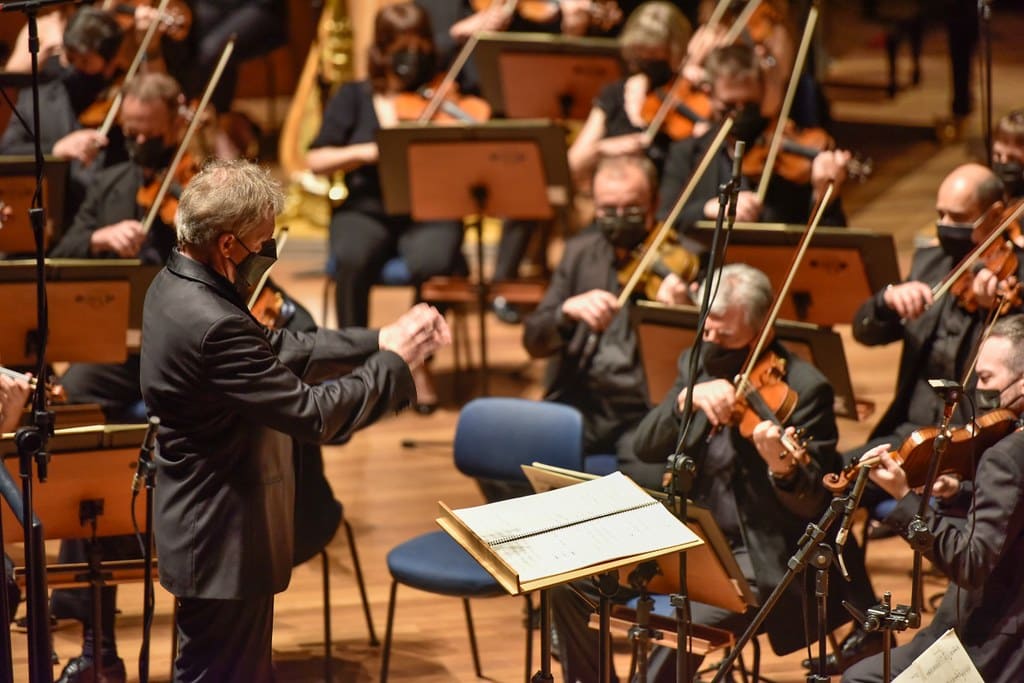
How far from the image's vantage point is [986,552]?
3.21 m

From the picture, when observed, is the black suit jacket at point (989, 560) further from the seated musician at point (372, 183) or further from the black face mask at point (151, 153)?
the seated musician at point (372, 183)

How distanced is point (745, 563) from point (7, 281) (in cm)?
221

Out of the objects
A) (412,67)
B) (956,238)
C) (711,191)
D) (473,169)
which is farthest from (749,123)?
(412,67)

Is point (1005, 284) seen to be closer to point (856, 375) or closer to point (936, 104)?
point (856, 375)

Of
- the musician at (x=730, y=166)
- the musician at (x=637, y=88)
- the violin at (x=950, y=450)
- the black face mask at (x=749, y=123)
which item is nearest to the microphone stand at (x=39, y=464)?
the violin at (x=950, y=450)

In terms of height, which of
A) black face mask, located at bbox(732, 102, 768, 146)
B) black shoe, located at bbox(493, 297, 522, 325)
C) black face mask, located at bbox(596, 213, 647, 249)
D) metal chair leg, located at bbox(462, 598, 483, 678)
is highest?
black face mask, located at bbox(732, 102, 768, 146)

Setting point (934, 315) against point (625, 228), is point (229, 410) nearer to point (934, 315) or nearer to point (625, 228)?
point (625, 228)

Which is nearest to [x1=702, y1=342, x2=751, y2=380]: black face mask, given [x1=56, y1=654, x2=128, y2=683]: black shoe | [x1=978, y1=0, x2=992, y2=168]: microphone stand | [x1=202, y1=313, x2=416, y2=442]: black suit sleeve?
[x1=202, y1=313, x2=416, y2=442]: black suit sleeve

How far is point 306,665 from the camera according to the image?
14.1 ft

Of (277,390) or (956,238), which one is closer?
(277,390)

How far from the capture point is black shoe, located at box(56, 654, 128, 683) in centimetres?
399

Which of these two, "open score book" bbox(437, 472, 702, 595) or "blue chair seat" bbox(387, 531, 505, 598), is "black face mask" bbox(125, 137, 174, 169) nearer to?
"blue chair seat" bbox(387, 531, 505, 598)

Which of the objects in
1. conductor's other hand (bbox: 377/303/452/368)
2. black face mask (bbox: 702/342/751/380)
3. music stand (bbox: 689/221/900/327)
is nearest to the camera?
conductor's other hand (bbox: 377/303/452/368)

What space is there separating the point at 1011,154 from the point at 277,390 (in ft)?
8.72
